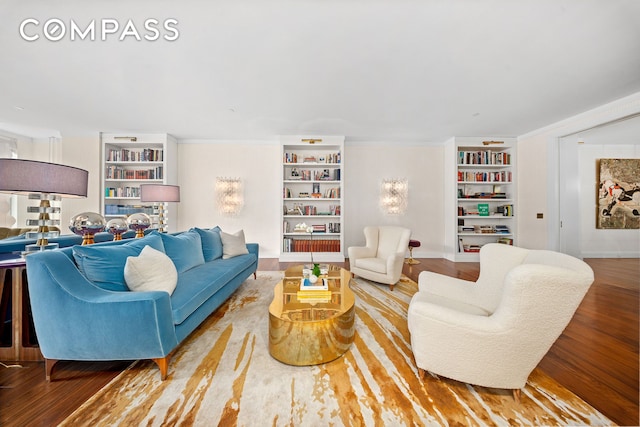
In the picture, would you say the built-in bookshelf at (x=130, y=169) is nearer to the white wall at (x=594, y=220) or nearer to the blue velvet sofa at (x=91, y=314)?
the blue velvet sofa at (x=91, y=314)

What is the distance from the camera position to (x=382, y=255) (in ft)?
11.8

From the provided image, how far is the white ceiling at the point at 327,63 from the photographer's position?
186 cm

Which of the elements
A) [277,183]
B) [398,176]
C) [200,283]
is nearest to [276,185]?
[277,183]

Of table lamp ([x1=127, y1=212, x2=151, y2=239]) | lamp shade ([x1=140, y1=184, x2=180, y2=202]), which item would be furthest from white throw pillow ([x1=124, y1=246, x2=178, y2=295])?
lamp shade ([x1=140, y1=184, x2=180, y2=202])

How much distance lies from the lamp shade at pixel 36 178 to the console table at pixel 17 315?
54 centimetres

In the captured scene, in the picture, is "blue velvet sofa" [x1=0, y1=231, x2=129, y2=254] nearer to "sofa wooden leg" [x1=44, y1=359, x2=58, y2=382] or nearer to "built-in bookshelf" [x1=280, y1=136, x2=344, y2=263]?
"sofa wooden leg" [x1=44, y1=359, x2=58, y2=382]

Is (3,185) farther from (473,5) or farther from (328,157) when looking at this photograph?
(328,157)

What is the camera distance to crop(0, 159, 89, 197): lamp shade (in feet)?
5.16

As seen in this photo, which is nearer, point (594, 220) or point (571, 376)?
point (571, 376)

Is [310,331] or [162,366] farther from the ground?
[310,331]

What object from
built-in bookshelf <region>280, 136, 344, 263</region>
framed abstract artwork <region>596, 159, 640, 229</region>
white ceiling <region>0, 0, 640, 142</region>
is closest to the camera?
white ceiling <region>0, 0, 640, 142</region>

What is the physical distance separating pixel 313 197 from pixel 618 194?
22.0 feet

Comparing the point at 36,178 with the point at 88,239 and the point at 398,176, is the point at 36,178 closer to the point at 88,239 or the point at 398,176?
the point at 88,239

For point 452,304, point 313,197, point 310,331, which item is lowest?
point 310,331
